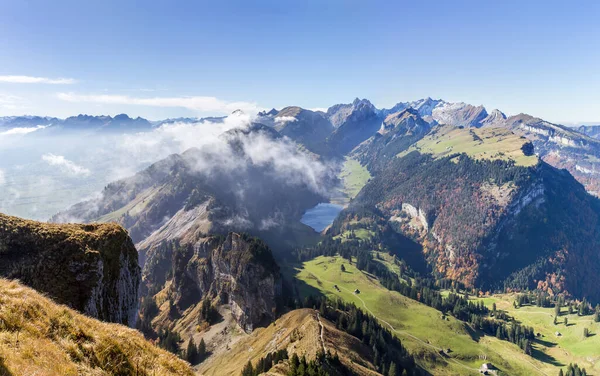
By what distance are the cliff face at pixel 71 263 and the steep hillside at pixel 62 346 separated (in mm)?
10247

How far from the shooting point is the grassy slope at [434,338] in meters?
135

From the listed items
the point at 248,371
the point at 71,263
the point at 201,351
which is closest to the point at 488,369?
the point at 248,371

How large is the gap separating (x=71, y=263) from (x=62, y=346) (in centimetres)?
1880

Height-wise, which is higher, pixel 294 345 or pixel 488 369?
pixel 294 345

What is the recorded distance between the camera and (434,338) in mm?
149375

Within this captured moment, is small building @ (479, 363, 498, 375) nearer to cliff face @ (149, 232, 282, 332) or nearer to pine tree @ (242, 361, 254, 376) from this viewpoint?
cliff face @ (149, 232, 282, 332)

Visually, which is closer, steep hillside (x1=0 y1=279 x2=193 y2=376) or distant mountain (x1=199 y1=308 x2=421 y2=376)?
steep hillside (x1=0 y1=279 x2=193 y2=376)

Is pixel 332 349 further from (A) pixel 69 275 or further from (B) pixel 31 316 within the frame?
(B) pixel 31 316

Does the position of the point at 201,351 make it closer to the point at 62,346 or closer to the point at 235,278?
the point at 235,278

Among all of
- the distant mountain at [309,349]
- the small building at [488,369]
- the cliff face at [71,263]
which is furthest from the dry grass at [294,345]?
the small building at [488,369]

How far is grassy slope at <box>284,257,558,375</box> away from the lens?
443 feet

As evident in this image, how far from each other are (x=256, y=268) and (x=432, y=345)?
88349 millimetres

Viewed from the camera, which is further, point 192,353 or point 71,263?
point 192,353

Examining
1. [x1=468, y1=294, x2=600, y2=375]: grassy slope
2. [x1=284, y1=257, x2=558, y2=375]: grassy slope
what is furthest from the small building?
[x1=468, y1=294, x2=600, y2=375]: grassy slope
